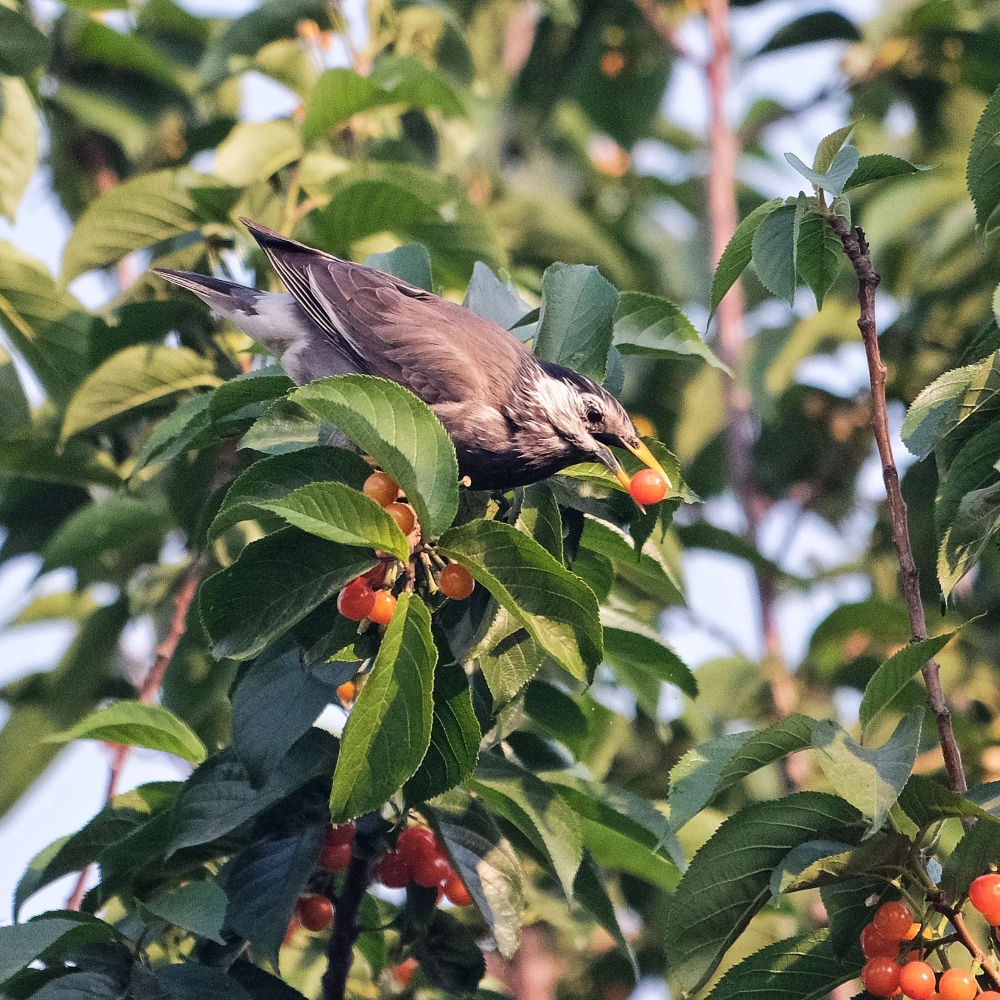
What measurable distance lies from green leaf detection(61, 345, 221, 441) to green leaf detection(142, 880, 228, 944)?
5.63 ft

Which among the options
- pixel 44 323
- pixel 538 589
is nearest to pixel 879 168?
pixel 538 589

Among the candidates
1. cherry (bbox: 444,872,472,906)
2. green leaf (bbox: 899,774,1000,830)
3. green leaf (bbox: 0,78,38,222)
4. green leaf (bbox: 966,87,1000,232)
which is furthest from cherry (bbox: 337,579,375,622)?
green leaf (bbox: 0,78,38,222)

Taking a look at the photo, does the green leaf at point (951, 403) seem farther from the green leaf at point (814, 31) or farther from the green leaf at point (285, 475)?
the green leaf at point (814, 31)

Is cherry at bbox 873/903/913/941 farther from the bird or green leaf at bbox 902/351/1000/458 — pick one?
the bird

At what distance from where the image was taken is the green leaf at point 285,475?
2254mm

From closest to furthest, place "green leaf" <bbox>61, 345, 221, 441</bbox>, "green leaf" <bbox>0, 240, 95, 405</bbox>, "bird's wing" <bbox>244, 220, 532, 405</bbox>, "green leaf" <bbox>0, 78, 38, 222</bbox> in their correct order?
"bird's wing" <bbox>244, 220, 532, 405</bbox>
"green leaf" <bbox>61, 345, 221, 441</bbox>
"green leaf" <bbox>0, 240, 95, 405</bbox>
"green leaf" <bbox>0, 78, 38, 222</bbox>

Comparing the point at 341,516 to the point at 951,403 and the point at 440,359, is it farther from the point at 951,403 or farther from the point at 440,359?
the point at 440,359

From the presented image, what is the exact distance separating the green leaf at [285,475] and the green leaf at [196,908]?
65cm

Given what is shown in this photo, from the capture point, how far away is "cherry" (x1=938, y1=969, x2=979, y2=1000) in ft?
6.52

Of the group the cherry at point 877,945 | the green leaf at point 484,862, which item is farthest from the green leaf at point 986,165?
the green leaf at point 484,862

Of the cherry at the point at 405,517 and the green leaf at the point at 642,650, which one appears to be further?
the green leaf at the point at 642,650

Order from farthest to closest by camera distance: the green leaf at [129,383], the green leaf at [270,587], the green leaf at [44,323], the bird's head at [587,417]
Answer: the green leaf at [44,323] → the green leaf at [129,383] → the bird's head at [587,417] → the green leaf at [270,587]

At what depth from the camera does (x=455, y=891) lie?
2.89 meters

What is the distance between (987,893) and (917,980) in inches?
6.9
